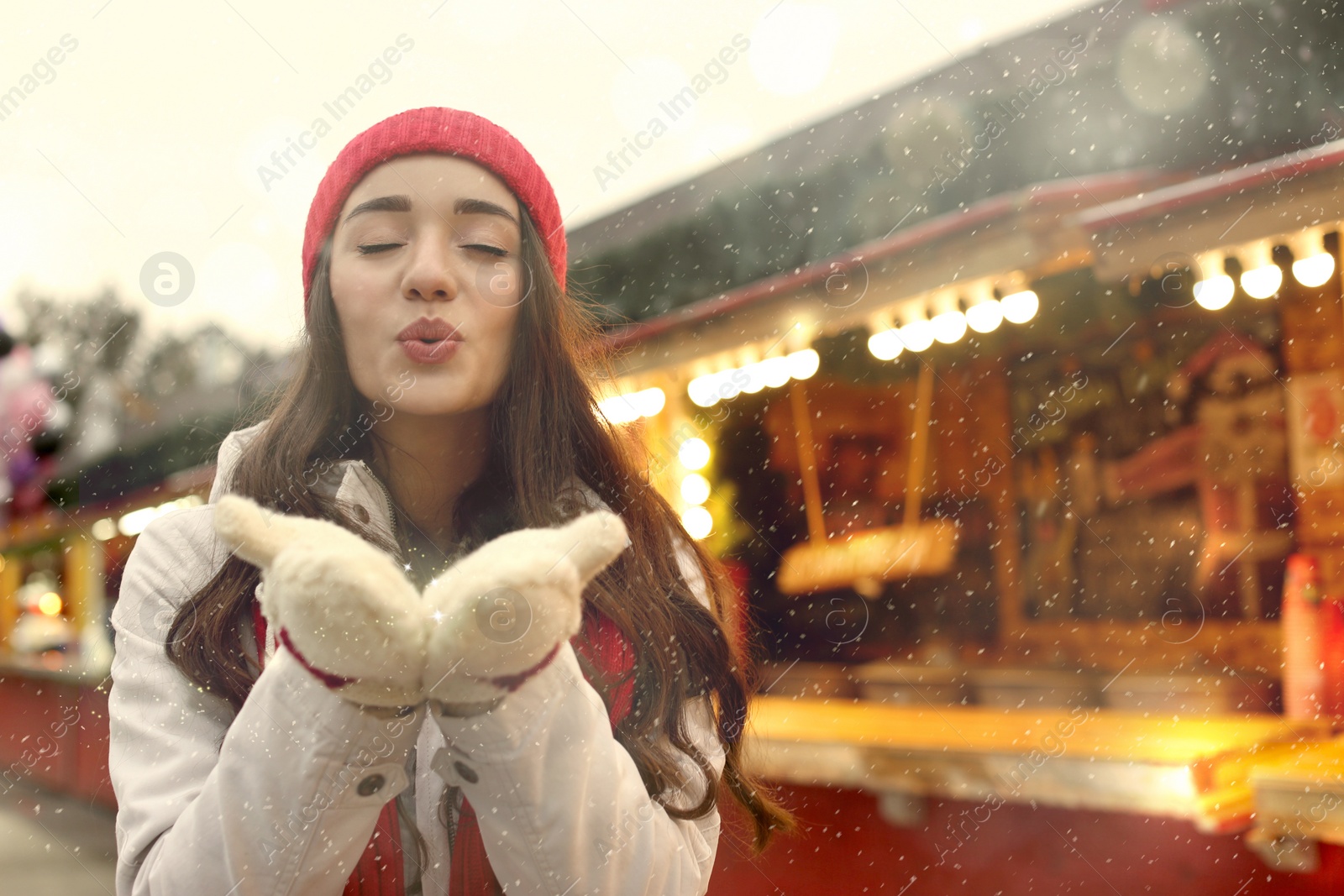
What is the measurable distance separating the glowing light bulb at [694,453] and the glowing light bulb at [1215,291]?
2342 millimetres

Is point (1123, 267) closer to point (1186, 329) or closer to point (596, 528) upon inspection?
point (1186, 329)

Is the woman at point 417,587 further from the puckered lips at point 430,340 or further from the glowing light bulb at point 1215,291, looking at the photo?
the glowing light bulb at point 1215,291

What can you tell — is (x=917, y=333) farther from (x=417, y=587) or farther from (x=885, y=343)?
(x=417, y=587)

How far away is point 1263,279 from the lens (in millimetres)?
2480

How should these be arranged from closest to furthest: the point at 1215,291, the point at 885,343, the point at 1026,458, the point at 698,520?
the point at 1215,291
the point at 885,343
the point at 1026,458
the point at 698,520

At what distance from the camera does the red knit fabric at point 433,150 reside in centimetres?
107

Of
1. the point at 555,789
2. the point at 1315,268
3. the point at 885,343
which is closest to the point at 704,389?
the point at 885,343

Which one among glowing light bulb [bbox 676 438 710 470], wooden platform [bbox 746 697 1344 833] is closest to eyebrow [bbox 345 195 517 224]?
wooden platform [bbox 746 697 1344 833]

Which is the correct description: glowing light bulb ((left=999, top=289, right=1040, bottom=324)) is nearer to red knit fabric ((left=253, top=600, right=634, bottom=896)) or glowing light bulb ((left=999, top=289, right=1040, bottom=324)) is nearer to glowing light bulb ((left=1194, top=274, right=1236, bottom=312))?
glowing light bulb ((left=1194, top=274, right=1236, bottom=312))

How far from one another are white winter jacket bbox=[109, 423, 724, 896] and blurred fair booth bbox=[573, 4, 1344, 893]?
2.52ft

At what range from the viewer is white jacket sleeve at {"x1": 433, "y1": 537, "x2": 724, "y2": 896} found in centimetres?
69

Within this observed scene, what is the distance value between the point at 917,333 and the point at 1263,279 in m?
1.05

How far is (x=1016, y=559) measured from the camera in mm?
4645

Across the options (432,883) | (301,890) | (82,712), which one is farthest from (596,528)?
(82,712)
